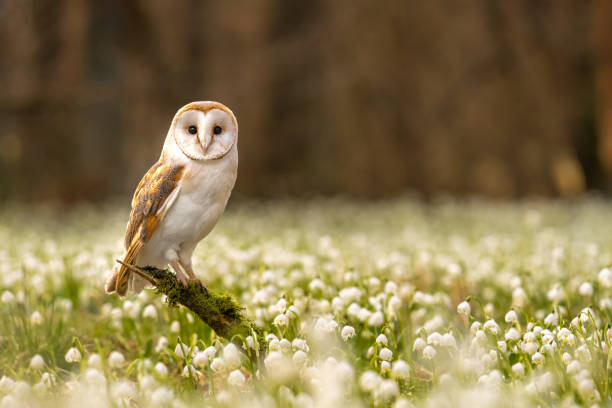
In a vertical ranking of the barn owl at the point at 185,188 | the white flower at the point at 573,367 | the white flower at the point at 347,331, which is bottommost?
the white flower at the point at 573,367

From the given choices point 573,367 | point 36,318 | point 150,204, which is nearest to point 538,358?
point 573,367

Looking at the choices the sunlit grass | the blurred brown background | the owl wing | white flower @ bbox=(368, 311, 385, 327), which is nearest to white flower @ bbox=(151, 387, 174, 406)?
the sunlit grass

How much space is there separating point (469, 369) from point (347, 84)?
10670 millimetres

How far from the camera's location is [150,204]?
3229mm

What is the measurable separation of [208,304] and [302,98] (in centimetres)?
1030

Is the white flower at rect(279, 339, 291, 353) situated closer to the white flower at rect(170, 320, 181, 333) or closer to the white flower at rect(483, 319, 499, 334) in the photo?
the white flower at rect(483, 319, 499, 334)

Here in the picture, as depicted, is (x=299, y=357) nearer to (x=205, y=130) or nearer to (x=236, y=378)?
(x=236, y=378)

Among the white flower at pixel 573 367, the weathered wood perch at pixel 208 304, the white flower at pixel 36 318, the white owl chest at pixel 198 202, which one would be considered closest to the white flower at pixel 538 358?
the white flower at pixel 573 367

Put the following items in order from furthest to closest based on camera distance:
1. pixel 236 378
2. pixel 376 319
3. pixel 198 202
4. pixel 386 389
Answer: pixel 376 319
pixel 198 202
pixel 236 378
pixel 386 389

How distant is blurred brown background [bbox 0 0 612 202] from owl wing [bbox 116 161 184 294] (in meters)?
9.68

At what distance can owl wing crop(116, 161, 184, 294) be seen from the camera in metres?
3.18

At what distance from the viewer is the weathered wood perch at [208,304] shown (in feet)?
11.0

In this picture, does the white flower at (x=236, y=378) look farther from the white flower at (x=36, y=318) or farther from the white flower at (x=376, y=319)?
the white flower at (x=36, y=318)

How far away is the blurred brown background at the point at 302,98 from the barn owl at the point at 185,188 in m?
9.75
